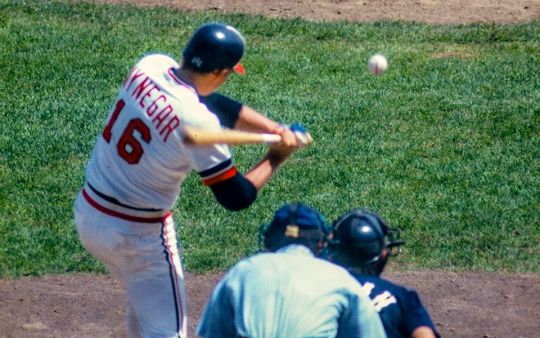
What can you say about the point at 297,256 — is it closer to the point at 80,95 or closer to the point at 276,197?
the point at 276,197

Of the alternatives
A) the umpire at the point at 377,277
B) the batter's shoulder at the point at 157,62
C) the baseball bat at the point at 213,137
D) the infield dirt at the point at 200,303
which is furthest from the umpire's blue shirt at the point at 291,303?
the infield dirt at the point at 200,303

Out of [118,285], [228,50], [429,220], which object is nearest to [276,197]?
[429,220]

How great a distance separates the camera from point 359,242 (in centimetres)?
438

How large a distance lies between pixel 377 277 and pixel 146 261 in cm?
128

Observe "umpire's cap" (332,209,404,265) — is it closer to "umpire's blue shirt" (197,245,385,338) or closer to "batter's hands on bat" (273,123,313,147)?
"umpire's blue shirt" (197,245,385,338)

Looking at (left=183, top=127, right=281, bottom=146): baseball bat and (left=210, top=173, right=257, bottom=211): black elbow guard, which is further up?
(left=183, top=127, right=281, bottom=146): baseball bat

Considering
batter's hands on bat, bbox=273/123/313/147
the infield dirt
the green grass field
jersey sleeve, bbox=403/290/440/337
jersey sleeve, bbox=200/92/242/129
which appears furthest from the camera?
the green grass field

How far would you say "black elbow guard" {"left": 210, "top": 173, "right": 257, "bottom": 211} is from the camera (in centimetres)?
512

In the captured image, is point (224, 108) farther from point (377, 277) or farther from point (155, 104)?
point (377, 277)

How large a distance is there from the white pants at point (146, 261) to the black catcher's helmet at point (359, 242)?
1.14 m

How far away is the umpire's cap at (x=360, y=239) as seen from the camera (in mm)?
4379

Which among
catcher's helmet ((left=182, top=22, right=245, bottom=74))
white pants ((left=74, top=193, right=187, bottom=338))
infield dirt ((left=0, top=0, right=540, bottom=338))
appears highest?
catcher's helmet ((left=182, top=22, right=245, bottom=74))

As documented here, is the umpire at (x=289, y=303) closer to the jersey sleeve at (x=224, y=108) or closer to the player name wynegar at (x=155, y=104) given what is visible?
the player name wynegar at (x=155, y=104)

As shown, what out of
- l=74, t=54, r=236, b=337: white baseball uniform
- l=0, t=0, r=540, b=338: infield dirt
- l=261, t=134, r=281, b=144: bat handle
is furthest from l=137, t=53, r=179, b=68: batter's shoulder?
l=0, t=0, r=540, b=338: infield dirt
